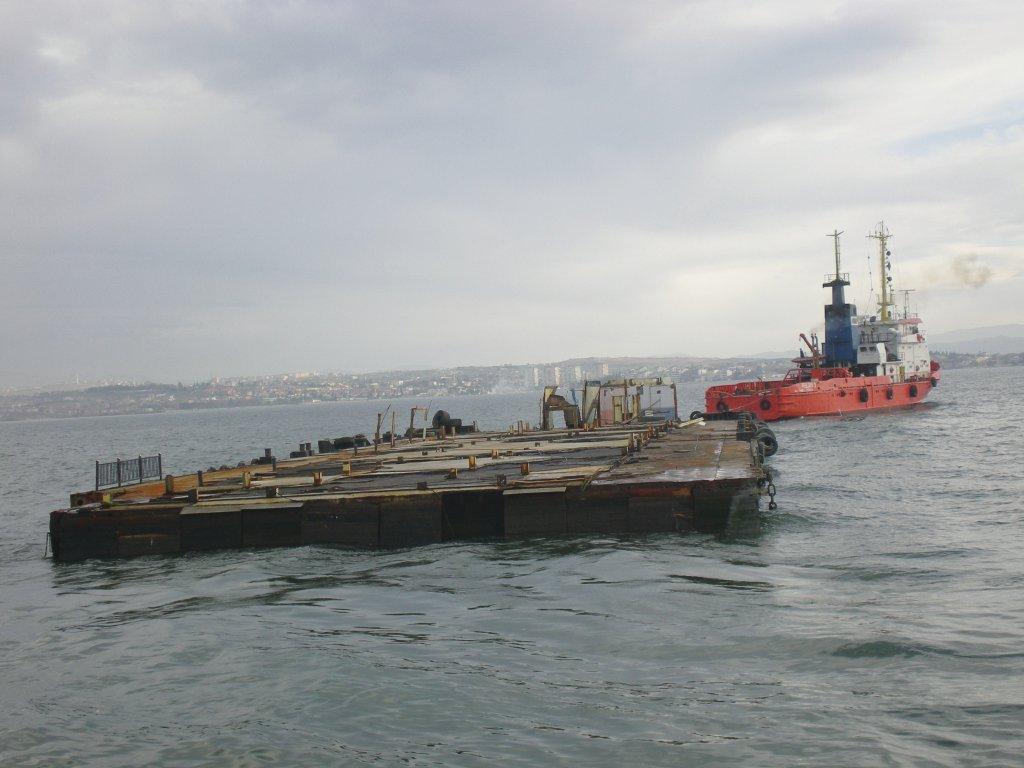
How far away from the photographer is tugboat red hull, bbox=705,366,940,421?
5847cm

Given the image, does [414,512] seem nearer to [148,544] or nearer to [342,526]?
[342,526]

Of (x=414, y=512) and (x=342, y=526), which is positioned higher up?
(x=414, y=512)

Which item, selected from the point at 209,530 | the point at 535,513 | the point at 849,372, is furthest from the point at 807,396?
the point at 209,530

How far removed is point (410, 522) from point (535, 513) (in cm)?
226

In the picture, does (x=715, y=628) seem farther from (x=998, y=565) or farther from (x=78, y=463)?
(x=78, y=463)

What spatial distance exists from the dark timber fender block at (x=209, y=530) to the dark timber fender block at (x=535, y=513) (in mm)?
4852

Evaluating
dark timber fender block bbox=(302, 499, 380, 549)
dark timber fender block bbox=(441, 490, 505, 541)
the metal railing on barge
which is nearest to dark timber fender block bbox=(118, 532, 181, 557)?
the metal railing on barge

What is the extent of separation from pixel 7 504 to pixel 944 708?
3524cm

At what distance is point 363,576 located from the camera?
43.4ft

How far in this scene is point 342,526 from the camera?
1518 centimetres

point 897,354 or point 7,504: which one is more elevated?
point 897,354

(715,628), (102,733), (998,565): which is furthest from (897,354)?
(102,733)

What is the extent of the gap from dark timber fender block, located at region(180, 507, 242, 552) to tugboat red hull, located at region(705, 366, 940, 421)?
4695 cm

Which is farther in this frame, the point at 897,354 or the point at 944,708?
the point at 897,354
